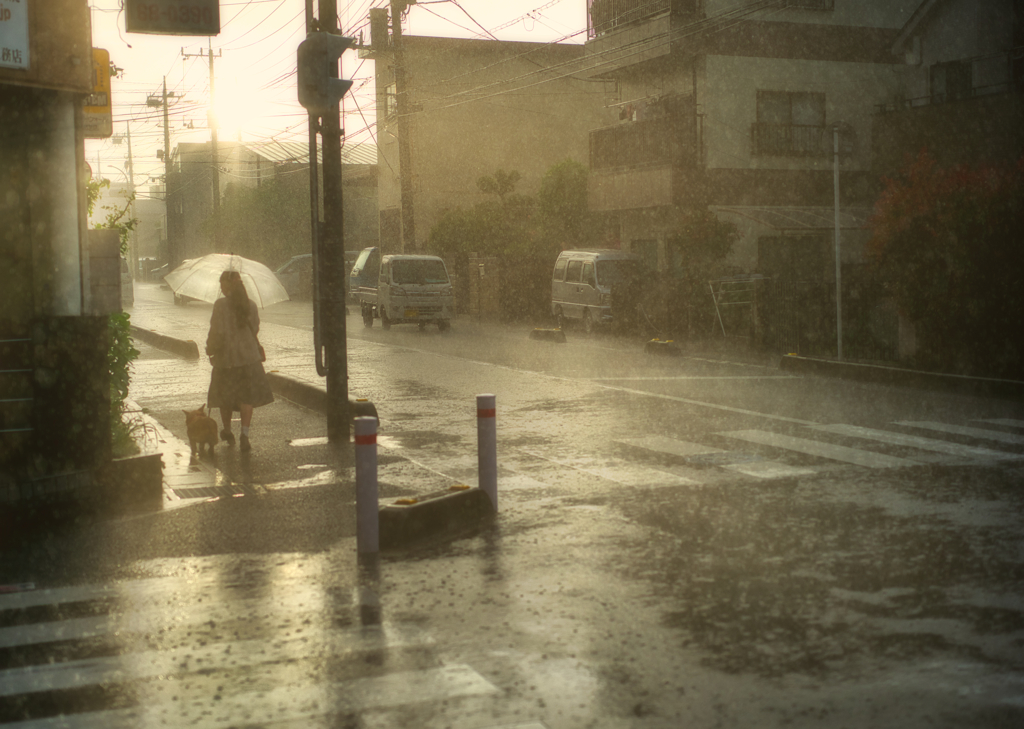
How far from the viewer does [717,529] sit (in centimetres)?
762

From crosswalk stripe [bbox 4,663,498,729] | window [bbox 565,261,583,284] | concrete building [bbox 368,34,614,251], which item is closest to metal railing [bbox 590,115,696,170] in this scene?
window [bbox 565,261,583,284]

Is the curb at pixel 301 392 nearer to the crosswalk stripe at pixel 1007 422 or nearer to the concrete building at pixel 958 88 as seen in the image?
the crosswalk stripe at pixel 1007 422

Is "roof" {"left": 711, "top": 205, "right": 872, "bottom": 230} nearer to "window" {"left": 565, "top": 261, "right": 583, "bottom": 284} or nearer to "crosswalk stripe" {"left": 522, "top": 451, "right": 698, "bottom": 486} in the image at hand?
"window" {"left": 565, "top": 261, "right": 583, "bottom": 284}

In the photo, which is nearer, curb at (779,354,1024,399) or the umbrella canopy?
curb at (779,354,1024,399)

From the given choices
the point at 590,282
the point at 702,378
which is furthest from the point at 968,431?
the point at 590,282

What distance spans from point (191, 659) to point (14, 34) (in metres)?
4.94

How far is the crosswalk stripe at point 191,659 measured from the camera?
16.2ft

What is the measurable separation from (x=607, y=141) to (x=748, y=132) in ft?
18.2

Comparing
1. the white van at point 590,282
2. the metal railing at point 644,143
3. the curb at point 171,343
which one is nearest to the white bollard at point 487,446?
the curb at point 171,343

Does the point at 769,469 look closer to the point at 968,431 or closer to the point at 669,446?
the point at 669,446

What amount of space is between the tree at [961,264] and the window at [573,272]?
11168mm

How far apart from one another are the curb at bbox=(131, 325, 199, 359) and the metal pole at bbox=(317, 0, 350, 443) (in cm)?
1084

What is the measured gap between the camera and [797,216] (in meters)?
31.6

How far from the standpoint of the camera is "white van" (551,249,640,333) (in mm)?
27953
